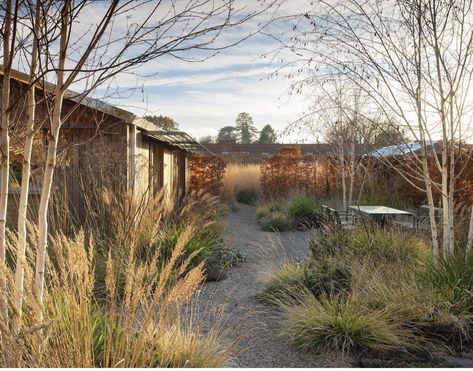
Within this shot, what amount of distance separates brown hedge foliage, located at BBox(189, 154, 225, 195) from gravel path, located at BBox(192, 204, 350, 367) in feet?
27.0

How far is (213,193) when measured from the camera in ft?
58.6

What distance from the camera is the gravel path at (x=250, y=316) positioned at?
3640 mm

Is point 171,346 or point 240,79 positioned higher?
point 240,79

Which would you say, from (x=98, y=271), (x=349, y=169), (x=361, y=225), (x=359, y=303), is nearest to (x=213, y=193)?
(x=349, y=169)

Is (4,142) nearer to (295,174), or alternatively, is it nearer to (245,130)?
(295,174)

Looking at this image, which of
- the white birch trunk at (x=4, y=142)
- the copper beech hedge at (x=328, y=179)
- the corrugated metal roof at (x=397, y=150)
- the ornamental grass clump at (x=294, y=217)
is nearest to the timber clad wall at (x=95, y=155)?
the corrugated metal roof at (x=397, y=150)

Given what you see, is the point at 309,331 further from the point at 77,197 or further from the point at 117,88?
the point at 77,197

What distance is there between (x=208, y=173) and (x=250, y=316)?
46.2ft

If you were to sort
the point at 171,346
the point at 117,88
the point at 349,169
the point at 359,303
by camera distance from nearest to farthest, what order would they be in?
the point at 171,346 < the point at 117,88 < the point at 359,303 < the point at 349,169

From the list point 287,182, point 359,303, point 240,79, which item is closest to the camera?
point 359,303

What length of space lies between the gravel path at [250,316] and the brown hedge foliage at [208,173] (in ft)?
27.0

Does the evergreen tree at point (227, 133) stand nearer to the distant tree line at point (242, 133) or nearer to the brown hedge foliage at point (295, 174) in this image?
the distant tree line at point (242, 133)

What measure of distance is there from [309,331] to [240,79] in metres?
2.83

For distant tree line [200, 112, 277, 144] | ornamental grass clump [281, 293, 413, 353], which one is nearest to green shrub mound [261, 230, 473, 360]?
ornamental grass clump [281, 293, 413, 353]
